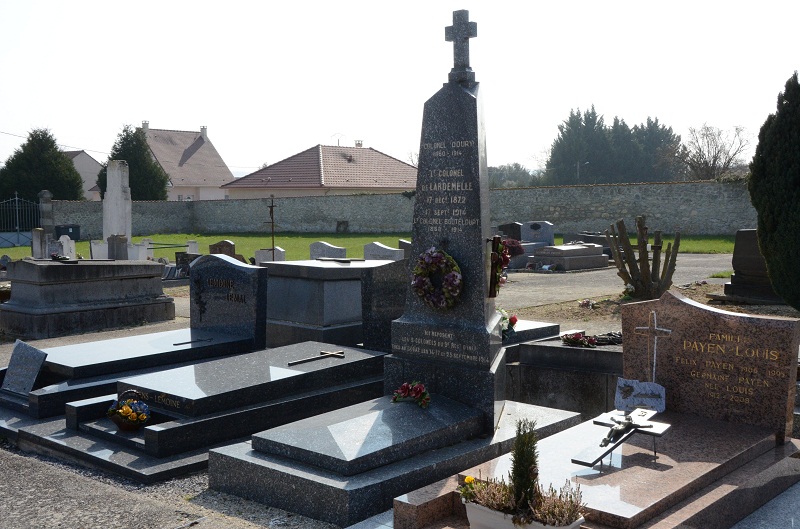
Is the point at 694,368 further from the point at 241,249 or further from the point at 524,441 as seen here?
the point at 241,249

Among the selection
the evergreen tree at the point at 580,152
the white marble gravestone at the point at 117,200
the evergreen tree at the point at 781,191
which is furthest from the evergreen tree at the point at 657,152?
the evergreen tree at the point at 781,191

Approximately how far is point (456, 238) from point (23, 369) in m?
4.19

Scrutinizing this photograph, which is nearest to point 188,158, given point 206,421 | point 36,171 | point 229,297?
point 36,171

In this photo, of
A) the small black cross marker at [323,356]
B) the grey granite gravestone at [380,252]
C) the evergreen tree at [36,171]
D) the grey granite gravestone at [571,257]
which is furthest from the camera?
the evergreen tree at [36,171]

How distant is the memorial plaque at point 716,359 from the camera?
509 cm

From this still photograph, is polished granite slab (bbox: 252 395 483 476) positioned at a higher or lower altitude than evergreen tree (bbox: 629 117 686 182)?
lower

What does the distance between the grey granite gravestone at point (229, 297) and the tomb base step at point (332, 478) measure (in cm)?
312

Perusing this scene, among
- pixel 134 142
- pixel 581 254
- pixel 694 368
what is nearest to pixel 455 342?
pixel 694 368

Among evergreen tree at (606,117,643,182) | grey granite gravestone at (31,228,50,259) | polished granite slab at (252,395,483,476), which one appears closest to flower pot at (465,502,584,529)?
polished granite slab at (252,395,483,476)

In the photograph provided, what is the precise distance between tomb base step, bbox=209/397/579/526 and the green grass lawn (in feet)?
58.1

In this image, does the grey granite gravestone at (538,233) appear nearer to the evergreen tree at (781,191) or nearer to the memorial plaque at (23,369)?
the evergreen tree at (781,191)

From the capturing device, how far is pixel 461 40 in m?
6.14

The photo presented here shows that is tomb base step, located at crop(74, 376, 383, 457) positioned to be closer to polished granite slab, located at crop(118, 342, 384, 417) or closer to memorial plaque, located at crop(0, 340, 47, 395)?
polished granite slab, located at crop(118, 342, 384, 417)

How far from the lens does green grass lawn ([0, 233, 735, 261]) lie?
24.7 meters
